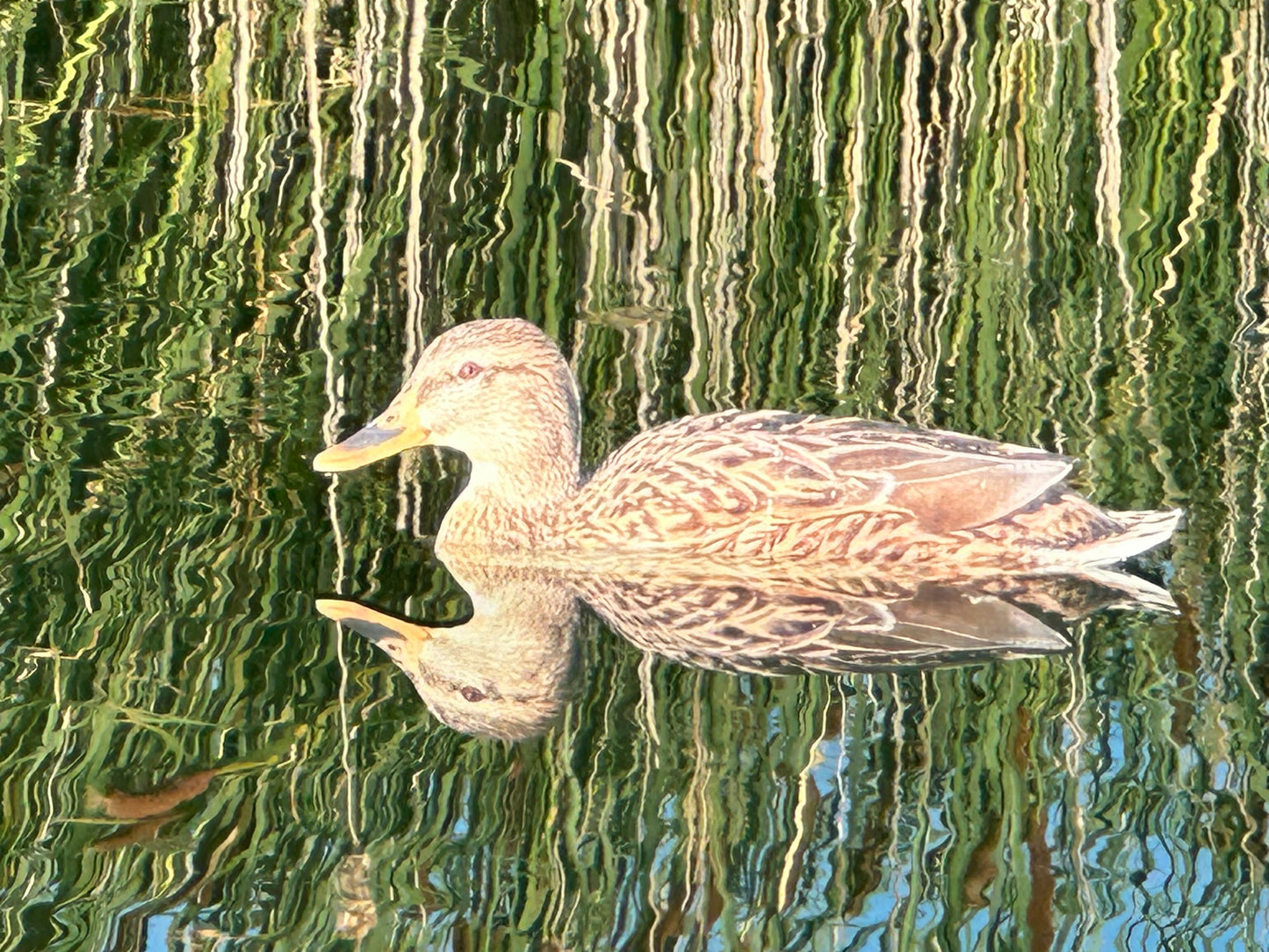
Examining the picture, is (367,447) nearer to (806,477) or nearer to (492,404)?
(492,404)

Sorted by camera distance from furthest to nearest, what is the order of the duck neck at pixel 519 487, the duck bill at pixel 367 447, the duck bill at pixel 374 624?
1. the duck neck at pixel 519 487
2. the duck bill at pixel 367 447
3. the duck bill at pixel 374 624

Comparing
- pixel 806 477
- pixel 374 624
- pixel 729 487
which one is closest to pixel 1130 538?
pixel 806 477

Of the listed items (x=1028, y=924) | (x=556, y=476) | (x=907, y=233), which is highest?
(x=907, y=233)

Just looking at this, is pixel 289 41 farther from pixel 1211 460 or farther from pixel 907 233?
pixel 1211 460

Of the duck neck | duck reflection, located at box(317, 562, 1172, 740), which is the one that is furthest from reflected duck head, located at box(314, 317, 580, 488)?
duck reflection, located at box(317, 562, 1172, 740)

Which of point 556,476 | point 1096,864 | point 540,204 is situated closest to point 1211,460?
point 556,476

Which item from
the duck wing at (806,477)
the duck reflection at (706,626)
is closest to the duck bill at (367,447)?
the duck reflection at (706,626)

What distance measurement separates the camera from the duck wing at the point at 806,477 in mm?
6664

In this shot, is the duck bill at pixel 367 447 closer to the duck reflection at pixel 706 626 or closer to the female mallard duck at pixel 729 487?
the female mallard duck at pixel 729 487

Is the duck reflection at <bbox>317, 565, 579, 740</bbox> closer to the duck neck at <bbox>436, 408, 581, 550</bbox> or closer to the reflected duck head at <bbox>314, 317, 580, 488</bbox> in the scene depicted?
the duck neck at <bbox>436, 408, 581, 550</bbox>

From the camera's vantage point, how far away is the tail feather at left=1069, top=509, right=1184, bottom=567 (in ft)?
21.2

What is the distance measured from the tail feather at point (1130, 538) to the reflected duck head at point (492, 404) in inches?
63.6

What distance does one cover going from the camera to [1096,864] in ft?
15.9

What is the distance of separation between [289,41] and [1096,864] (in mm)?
6576
